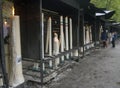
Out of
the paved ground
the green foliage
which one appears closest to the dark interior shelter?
the paved ground

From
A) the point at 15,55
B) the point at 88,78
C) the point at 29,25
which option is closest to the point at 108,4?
the point at 88,78

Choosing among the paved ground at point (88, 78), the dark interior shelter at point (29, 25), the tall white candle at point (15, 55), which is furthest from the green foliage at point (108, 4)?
the tall white candle at point (15, 55)

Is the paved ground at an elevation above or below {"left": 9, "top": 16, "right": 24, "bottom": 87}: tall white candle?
below

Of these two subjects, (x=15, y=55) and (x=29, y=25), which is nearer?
(x=15, y=55)

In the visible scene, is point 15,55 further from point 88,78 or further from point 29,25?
point 88,78

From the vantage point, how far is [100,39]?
84.6 feet

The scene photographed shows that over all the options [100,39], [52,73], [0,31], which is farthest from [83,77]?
[100,39]

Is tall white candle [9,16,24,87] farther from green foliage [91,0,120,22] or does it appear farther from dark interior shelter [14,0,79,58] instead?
green foliage [91,0,120,22]

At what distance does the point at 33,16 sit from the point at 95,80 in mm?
3445

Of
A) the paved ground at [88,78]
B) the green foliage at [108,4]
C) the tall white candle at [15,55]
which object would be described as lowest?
the paved ground at [88,78]

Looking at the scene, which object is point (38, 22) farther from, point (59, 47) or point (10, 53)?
point (59, 47)

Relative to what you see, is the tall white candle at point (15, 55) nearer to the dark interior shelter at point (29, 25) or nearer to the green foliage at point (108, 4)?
the dark interior shelter at point (29, 25)

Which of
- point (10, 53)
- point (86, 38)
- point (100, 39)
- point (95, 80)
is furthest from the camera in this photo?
point (100, 39)

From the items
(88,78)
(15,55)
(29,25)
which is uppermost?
(29,25)
